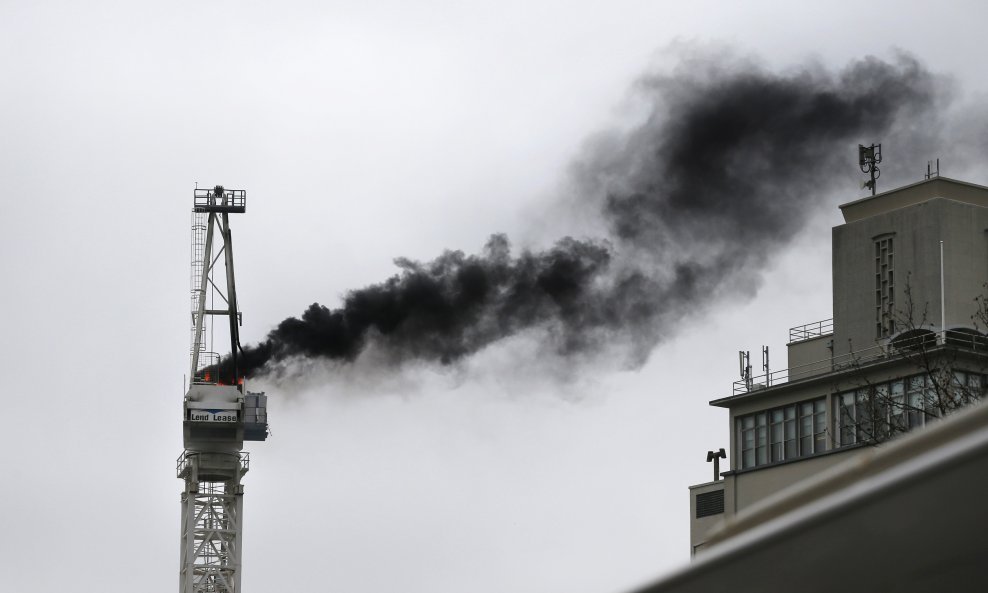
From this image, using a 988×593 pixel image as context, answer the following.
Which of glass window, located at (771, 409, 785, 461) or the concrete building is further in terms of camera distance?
glass window, located at (771, 409, 785, 461)

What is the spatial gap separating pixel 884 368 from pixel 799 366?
6361 mm

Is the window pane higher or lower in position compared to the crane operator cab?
lower

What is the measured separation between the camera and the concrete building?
213 feet

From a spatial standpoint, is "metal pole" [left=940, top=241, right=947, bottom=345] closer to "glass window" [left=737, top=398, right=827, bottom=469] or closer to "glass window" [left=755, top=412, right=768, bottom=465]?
"glass window" [left=737, top=398, right=827, bottom=469]

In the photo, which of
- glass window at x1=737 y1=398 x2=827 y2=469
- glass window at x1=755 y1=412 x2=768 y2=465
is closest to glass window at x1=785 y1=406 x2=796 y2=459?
glass window at x1=737 y1=398 x2=827 y2=469

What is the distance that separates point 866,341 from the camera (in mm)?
68938

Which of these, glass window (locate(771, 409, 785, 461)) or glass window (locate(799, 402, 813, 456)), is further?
glass window (locate(771, 409, 785, 461))

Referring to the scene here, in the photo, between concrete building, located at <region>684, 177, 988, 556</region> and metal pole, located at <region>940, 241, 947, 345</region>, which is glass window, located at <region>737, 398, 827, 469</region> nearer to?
concrete building, located at <region>684, 177, 988, 556</region>

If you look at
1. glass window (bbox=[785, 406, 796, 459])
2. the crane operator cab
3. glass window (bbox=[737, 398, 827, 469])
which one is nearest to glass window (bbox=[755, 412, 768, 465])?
glass window (bbox=[737, 398, 827, 469])

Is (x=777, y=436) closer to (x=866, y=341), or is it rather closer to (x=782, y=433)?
(x=782, y=433)

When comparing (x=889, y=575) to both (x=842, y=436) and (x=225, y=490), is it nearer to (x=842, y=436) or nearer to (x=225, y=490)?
(x=842, y=436)

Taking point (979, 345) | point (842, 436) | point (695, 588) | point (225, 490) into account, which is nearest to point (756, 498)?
point (842, 436)

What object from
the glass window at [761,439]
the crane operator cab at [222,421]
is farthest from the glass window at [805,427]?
the crane operator cab at [222,421]

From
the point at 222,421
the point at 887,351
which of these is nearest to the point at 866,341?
the point at 887,351
